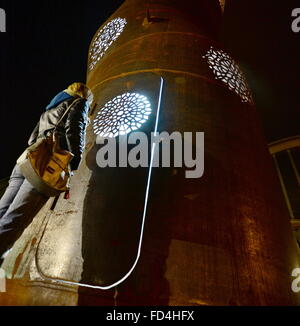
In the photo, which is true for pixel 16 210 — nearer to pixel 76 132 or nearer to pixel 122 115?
pixel 76 132

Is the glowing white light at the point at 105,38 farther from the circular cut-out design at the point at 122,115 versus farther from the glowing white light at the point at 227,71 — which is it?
the circular cut-out design at the point at 122,115

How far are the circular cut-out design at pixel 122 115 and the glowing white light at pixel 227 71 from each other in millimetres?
2016

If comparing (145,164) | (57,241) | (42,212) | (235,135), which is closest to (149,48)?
(235,135)

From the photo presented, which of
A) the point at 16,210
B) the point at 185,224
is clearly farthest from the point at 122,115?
the point at 16,210

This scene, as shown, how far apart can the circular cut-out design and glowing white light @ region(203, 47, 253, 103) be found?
2.02 m

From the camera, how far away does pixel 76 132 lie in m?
2.75

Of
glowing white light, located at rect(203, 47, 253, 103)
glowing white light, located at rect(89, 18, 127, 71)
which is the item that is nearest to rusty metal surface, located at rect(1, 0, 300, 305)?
glowing white light, located at rect(203, 47, 253, 103)

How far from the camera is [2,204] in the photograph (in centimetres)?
253

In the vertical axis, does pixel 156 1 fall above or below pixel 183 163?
above

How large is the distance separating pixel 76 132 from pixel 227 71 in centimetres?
442

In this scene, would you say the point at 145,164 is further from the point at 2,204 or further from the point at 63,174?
the point at 2,204

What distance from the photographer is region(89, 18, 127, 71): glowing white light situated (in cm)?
718

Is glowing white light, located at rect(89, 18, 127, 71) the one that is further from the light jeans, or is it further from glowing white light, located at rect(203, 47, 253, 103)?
the light jeans
